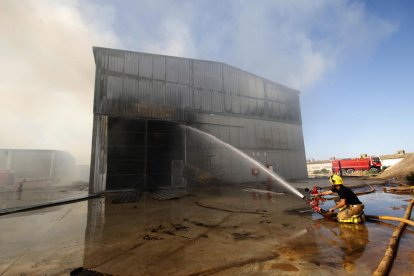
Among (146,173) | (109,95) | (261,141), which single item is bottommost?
(146,173)

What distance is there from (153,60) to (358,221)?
18645 mm

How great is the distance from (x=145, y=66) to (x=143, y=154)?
25.9ft

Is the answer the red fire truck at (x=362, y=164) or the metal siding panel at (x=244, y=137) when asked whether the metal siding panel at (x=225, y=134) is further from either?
the red fire truck at (x=362, y=164)

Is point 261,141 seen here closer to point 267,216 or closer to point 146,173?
point 146,173

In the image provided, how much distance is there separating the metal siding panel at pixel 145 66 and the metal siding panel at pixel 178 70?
1.66 metres

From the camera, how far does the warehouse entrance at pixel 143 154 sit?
1662 cm

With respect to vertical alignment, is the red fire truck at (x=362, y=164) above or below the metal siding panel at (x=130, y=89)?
below

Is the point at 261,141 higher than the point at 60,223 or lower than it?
higher

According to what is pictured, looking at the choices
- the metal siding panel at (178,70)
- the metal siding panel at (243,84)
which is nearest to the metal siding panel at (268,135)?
the metal siding panel at (243,84)

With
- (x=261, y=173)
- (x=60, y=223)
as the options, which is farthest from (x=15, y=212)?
(x=261, y=173)

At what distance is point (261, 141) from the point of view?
77.9 ft

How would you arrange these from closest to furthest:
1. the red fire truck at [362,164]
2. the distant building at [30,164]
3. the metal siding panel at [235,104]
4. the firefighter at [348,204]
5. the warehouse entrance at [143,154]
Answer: the firefighter at [348,204] → the warehouse entrance at [143,154] → the metal siding panel at [235,104] → the red fire truck at [362,164] → the distant building at [30,164]

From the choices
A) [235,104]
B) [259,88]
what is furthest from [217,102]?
[259,88]

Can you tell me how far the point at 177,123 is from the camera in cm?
1927
